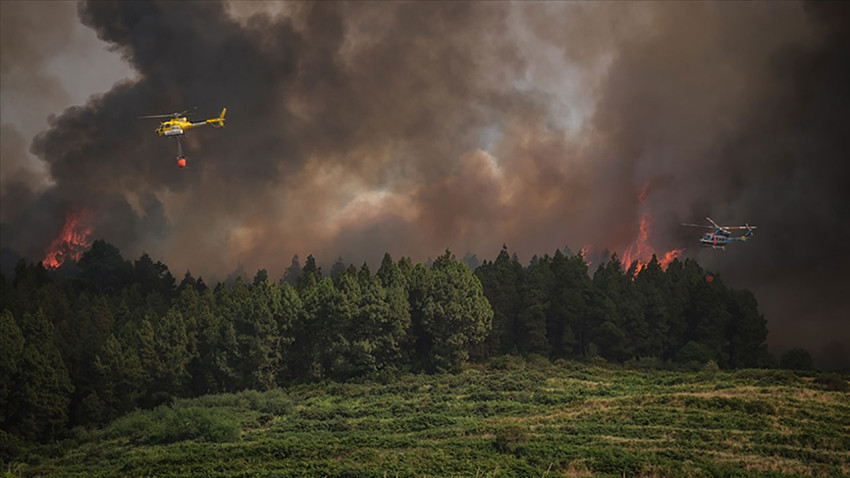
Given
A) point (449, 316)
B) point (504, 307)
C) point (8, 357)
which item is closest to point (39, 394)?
point (8, 357)

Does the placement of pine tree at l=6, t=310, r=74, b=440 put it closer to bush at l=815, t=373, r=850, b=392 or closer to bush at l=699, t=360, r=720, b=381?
bush at l=699, t=360, r=720, b=381

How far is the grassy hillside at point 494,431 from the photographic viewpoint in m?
43.1

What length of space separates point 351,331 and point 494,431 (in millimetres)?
35398

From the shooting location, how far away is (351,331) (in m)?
85.8

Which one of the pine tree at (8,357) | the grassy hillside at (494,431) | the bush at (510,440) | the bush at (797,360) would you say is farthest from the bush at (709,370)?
the pine tree at (8,357)

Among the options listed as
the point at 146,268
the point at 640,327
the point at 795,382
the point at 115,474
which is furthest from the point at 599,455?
the point at 146,268

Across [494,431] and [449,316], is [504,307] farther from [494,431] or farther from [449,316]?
[494,431]

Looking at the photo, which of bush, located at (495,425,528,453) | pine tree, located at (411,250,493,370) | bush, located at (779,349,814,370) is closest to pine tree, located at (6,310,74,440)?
pine tree, located at (411,250,493,370)

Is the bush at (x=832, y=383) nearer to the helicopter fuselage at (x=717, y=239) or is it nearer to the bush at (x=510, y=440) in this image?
the helicopter fuselage at (x=717, y=239)

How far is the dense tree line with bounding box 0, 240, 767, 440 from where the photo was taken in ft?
252

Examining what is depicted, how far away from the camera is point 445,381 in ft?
257

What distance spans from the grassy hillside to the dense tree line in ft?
17.1

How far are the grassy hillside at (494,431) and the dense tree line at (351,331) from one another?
5215 millimetres

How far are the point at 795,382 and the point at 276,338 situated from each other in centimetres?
5074
